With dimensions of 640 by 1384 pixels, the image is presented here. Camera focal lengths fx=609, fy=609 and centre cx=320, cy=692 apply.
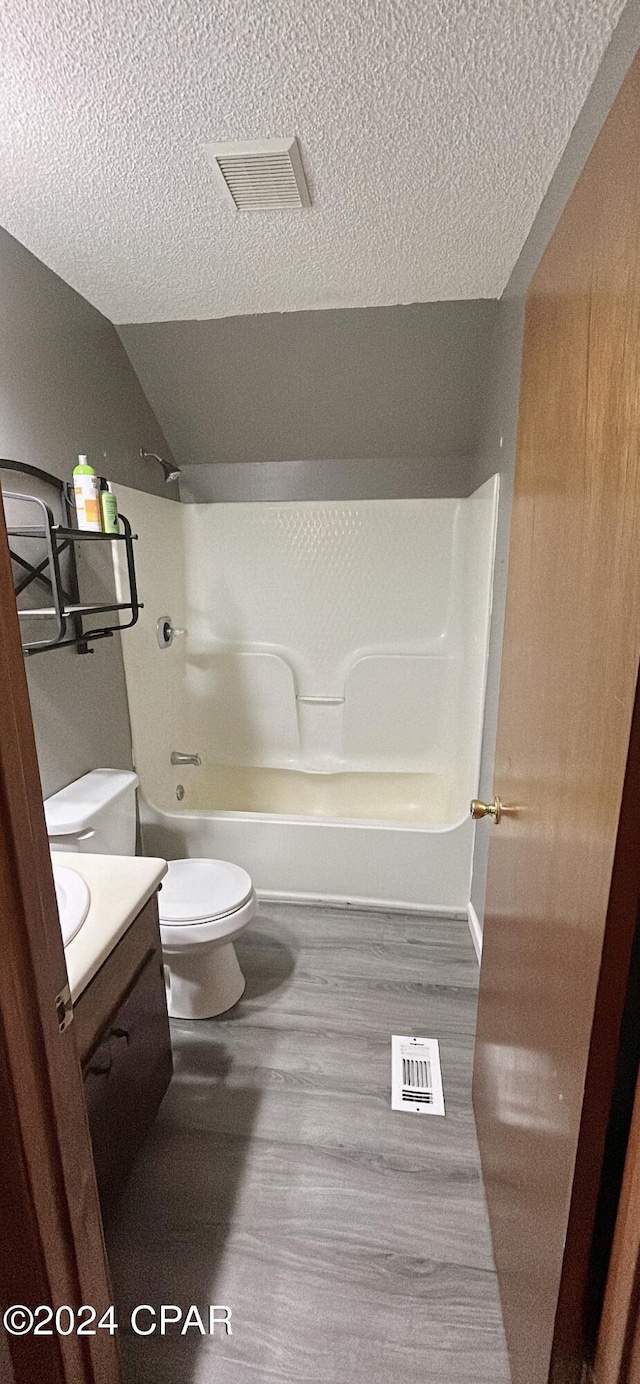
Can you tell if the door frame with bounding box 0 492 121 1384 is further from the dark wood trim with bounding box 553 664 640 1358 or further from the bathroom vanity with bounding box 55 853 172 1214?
the dark wood trim with bounding box 553 664 640 1358

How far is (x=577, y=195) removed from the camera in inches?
31.8

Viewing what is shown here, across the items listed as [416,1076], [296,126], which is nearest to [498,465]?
[296,126]

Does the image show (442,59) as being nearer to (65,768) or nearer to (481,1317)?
(65,768)

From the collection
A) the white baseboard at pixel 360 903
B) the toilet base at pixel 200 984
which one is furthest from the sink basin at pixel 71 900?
the white baseboard at pixel 360 903

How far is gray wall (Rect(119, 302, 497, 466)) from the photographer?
7.09ft

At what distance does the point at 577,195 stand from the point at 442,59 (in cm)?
51

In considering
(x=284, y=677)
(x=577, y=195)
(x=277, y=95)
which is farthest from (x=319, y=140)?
(x=284, y=677)

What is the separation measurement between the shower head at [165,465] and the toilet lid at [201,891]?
1.67 metres

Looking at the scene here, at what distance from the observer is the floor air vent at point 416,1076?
64.0 inches

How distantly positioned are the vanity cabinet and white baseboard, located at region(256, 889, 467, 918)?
1042mm

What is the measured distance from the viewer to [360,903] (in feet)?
8.26

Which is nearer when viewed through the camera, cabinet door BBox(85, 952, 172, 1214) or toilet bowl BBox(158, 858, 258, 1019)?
cabinet door BBox(85, 952, 172, 1214)

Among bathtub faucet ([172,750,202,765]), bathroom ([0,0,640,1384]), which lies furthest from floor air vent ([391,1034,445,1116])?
bathtub faucet ([172,750,202,765])

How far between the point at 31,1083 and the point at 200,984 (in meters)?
1.36
